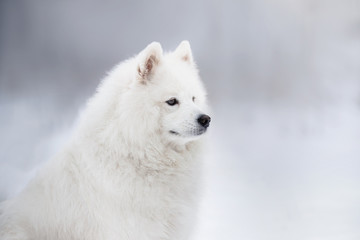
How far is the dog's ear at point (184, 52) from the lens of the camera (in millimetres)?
3486

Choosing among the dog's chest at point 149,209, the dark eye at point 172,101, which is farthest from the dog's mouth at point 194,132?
the dog's chest at point 149,209

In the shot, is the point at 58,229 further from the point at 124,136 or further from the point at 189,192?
the point at 189,192

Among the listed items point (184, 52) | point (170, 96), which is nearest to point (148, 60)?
point (170, 96)

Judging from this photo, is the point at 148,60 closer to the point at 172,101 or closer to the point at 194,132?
the point at 172,101

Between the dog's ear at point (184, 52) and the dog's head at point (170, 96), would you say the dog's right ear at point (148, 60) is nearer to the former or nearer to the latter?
the dog's head at point (170, 96)

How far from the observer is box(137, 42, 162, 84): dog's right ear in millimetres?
2898

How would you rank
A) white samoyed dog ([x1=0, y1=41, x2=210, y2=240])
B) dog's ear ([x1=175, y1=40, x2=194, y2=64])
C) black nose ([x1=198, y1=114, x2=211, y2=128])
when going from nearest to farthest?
white samoyed dog ([x1=0, y1=41, x2=210, y2=240]), black nose ([x1=198, y1=114, x2=211, y2=128]), dog's ear ([x1=175, y1=40, x2=194, y2=64])

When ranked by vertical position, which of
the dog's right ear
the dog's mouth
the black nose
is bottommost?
the dog's mouth

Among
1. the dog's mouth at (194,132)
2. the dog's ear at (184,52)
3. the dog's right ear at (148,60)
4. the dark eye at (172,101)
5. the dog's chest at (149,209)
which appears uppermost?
the dog's ear at (184,52)

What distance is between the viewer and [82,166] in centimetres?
283

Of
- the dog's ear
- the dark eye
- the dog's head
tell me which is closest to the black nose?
the dog's head

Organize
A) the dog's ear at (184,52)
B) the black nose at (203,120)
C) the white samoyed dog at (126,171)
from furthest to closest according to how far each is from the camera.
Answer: the dog's ear at (184,52) < the black nose at (203,120) < the white samoyed dog at (126,171)

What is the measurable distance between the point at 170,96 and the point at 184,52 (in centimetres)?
77

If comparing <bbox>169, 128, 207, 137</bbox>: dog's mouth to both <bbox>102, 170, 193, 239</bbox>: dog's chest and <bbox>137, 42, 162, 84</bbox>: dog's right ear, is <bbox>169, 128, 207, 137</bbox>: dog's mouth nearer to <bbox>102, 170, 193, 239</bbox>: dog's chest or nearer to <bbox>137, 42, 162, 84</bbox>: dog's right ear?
<bbox>102, 170, 193, 239</bbox>: dog's chest
